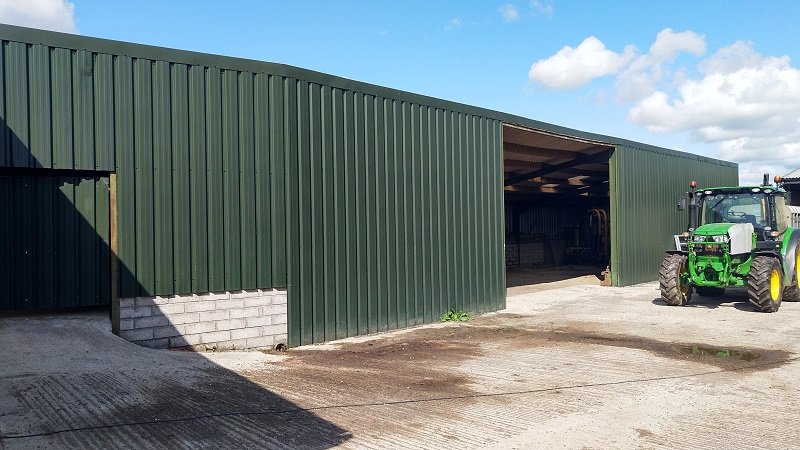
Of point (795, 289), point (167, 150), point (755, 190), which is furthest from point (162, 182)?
point (795, 289)

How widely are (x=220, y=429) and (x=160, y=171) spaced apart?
4.27m

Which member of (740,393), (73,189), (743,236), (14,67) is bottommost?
(740,393)

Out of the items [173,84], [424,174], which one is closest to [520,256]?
[424,174]

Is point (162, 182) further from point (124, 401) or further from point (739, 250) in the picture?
point (739, 250)

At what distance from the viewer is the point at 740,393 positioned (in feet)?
21.4

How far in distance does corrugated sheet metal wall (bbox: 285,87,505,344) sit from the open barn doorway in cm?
289

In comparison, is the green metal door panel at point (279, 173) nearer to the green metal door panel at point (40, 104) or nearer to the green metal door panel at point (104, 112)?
the green metal door panel at point (104, 112)

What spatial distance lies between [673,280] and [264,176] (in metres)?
9.35

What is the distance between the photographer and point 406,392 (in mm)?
6504

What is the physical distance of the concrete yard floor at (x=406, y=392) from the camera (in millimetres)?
4984

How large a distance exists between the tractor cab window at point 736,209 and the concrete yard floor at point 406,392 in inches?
184

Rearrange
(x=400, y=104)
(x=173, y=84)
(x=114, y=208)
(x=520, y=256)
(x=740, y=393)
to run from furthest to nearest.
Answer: (x=520, y=256)
(x=400, y=104)
(x=173, y=84)
(x=114, y=208)
(x=740, y=393)

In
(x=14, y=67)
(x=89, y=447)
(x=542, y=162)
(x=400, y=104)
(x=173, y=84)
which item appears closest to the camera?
(x=89, y=447)

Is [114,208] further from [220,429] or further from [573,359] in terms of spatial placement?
[573,359]
